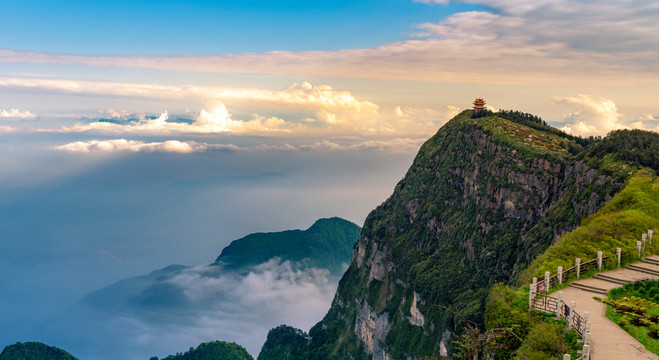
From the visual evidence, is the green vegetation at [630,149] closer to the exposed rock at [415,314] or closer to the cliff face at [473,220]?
the cliff face at [473,220]

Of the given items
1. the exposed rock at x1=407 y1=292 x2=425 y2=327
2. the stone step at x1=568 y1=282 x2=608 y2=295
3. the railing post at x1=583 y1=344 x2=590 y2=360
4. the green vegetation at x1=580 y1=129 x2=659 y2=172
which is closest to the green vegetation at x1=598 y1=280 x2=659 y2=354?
the stone step at x1=568 y1=282 x2=608 y2=295

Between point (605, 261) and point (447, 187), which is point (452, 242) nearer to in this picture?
point (447, 187)

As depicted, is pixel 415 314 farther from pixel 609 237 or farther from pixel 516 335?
pixel 516 335

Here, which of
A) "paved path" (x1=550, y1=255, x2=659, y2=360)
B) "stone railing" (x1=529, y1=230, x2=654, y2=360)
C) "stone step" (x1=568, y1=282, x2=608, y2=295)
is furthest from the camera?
"stone step" (x1=568, y1=282, x2=608, y2=295)

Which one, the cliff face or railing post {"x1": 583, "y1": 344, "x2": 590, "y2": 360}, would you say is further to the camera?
the cliff face

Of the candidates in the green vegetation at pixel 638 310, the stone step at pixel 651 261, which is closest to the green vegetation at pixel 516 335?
the green vegetation at pixel 638 310

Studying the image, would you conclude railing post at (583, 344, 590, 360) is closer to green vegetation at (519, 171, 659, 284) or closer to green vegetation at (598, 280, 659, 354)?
green vegetation at (598, 280, 659, 354)
